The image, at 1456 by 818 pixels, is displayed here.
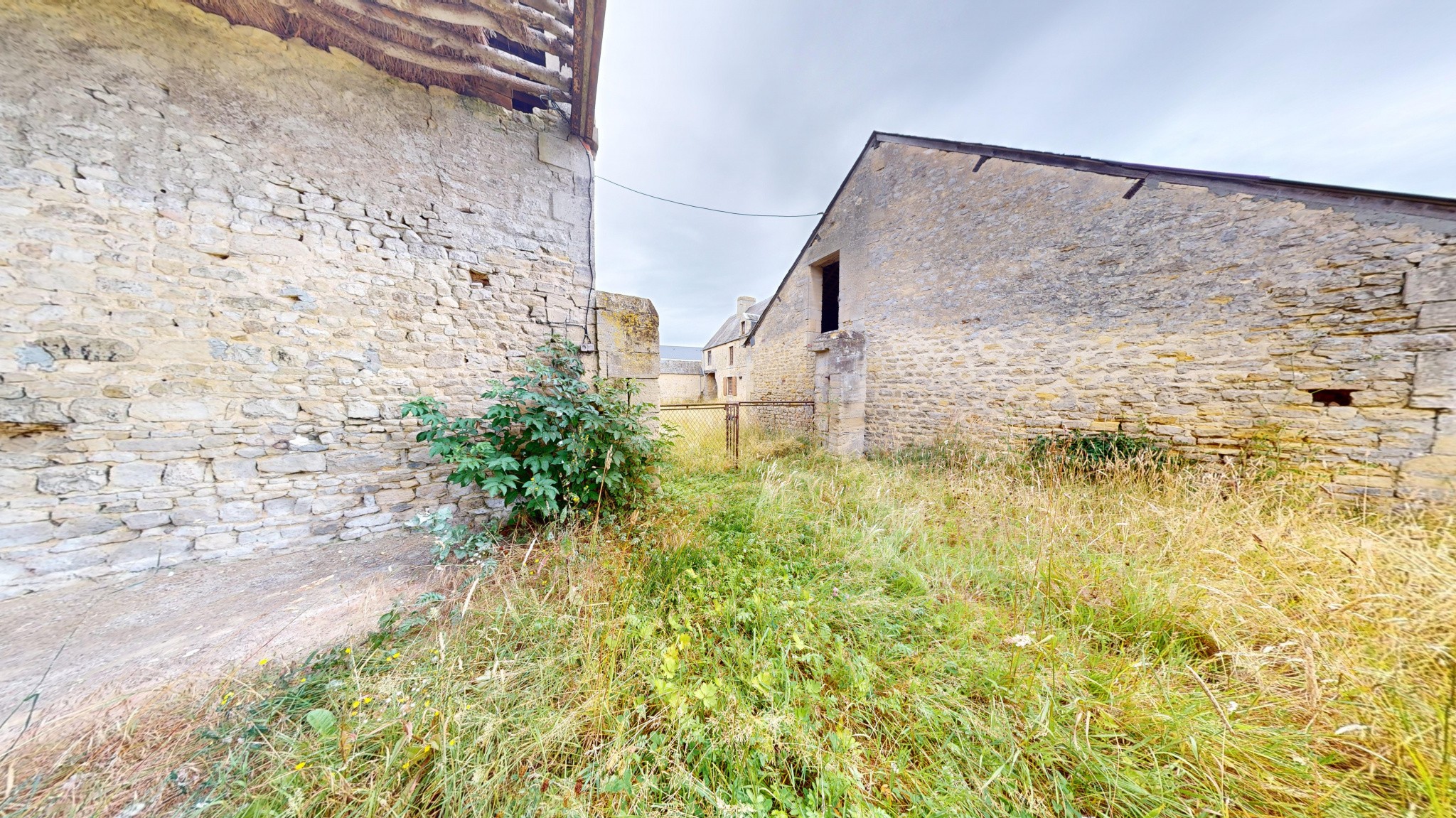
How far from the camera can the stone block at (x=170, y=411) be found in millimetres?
2561

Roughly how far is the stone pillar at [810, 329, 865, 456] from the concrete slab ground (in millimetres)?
5538

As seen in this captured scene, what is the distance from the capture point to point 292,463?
117 inches

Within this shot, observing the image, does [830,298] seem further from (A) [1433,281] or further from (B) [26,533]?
(B) [26,533]

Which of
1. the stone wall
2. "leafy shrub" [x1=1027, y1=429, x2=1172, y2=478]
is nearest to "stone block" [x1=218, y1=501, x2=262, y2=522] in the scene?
"leafy shrub" [x1=1027, y1=429, x2=1172, y2=478]

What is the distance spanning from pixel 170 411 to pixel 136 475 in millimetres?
471

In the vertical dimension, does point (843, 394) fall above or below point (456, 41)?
below

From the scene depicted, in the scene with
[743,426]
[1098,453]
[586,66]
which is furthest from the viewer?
[743,426]

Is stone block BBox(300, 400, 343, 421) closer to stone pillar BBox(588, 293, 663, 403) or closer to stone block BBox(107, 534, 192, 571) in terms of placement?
stone block BBox(107, 534, 192, 571)

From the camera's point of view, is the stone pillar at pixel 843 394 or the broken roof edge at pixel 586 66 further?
the stone pillar at pixel 843 394

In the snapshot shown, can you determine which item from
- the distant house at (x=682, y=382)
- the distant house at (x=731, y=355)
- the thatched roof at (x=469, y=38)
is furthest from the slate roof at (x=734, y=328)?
the thatched roof at (x=469, y=38)

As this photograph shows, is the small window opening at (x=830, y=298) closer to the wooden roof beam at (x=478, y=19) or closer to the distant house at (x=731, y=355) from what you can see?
the wooden roof beam at (x=478, y=19)

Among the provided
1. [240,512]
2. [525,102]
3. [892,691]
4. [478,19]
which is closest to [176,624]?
[240,512]

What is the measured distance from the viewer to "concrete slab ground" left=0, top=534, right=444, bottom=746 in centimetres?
189

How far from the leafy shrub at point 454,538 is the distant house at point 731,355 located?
491 inches
